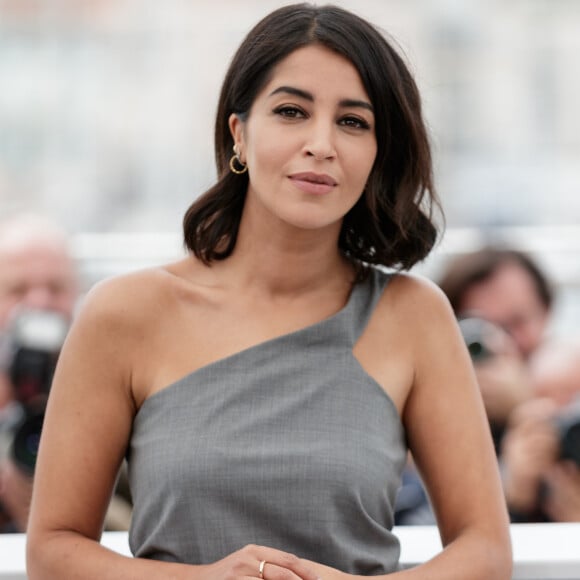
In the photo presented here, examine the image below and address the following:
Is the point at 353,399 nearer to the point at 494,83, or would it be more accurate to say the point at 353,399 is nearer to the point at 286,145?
the point at 286,145

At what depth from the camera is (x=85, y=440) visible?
55.6 inches

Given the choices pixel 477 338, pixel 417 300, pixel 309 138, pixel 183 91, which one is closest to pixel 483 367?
pixel 477 338

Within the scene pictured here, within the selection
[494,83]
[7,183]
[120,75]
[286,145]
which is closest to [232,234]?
[286,145]

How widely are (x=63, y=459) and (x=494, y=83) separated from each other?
6114 millimetres

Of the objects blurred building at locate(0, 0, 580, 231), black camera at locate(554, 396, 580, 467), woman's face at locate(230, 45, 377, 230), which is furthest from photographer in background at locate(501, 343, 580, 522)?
blurred building at locate(0, 0, 580, 231)

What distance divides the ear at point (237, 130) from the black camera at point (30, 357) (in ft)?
2.93

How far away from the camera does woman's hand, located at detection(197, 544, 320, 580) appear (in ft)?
4.25

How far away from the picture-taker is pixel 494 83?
7.19 metres

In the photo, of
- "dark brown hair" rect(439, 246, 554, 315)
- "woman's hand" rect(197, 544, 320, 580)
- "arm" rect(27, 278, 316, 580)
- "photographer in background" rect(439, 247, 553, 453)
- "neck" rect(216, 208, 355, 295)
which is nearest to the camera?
"woman's hand" rect(197, 544, 320, 580)

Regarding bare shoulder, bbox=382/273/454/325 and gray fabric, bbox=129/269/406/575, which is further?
bare shoulder, bbox=382/273/454/325

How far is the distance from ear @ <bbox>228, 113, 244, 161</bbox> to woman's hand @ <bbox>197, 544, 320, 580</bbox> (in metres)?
0.47

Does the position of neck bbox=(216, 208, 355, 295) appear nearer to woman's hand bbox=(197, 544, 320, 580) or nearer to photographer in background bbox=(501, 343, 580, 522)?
woman's hand bbox=(197, 544, 320, 580)

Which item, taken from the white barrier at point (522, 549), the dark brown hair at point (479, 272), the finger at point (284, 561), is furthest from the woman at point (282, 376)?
the dark brown hair at point (479, 272)

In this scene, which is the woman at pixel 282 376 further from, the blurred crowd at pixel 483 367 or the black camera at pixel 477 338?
the black camera at pixel 477 338
